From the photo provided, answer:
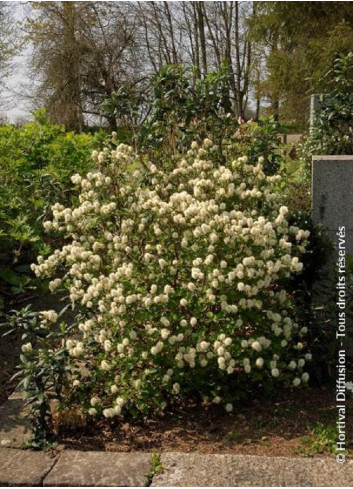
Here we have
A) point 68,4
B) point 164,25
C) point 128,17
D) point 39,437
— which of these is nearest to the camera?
point 39,437

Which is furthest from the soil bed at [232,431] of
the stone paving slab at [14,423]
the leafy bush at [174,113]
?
the leafy bush at [174,113]

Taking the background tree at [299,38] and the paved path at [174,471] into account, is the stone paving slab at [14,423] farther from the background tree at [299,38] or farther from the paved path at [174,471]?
the background tree at [299,38]

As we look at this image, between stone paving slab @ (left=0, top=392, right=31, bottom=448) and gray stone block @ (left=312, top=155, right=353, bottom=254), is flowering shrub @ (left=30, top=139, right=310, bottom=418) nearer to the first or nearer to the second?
stone paving slab @ (left=0, top=392, right=31, bottom=448)

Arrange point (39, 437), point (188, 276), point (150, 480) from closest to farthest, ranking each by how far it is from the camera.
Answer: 1. point (150, 480)
2. point (39, 437)
3. point (188, 276)

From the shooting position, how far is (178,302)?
3.56m

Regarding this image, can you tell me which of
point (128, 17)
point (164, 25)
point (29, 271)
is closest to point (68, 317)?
point (29, 271)

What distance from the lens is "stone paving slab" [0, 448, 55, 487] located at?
302 cm

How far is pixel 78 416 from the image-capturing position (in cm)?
355

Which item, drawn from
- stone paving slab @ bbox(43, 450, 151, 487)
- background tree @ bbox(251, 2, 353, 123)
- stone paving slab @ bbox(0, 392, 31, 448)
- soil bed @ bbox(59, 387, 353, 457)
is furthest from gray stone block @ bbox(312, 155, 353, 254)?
background tree @ bbox(251, 2, 353, 123)

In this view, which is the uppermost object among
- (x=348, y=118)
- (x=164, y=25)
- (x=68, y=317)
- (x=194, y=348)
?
(x=164, y=25)

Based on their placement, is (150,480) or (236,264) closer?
(150,480)

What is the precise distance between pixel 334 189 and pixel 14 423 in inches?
98.5

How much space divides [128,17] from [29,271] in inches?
740

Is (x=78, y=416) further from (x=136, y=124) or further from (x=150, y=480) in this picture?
(x=136, y=124)
